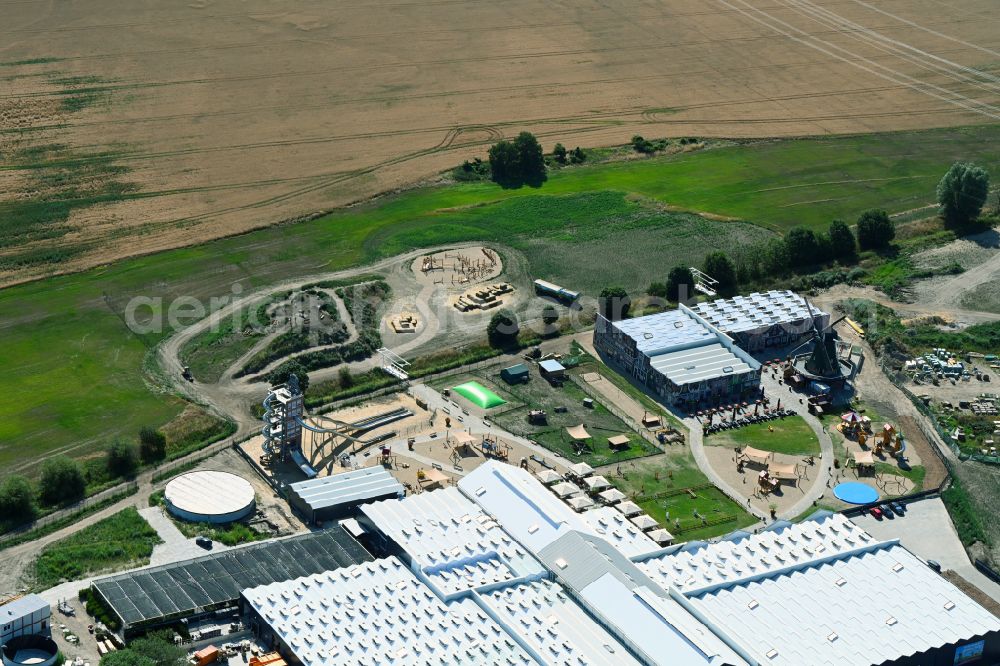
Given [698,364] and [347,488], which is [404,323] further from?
[347,488]

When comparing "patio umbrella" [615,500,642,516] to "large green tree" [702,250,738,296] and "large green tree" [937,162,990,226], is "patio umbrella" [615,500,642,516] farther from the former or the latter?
"large green tree" [937,162,990,226]

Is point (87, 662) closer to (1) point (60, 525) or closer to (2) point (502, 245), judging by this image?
(1) point (60, 525)

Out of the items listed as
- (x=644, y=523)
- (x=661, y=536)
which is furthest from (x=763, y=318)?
(x=661, y=536)

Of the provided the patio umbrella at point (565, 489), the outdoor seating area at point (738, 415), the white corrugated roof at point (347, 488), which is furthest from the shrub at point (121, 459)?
the outdoor seating area at point (738, 415)

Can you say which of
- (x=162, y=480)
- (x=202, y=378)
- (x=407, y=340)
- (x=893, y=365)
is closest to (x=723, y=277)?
(x=893, y=365)

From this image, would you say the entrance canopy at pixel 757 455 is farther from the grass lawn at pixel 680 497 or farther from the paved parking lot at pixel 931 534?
the paved parking lot at pixel 931 534

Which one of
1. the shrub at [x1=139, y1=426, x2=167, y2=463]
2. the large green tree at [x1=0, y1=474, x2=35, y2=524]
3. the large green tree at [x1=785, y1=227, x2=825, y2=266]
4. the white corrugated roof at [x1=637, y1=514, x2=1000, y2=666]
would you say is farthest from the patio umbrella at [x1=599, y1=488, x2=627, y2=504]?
the large green tree at [x1=785, y1=227, x2=825, y2=266]
